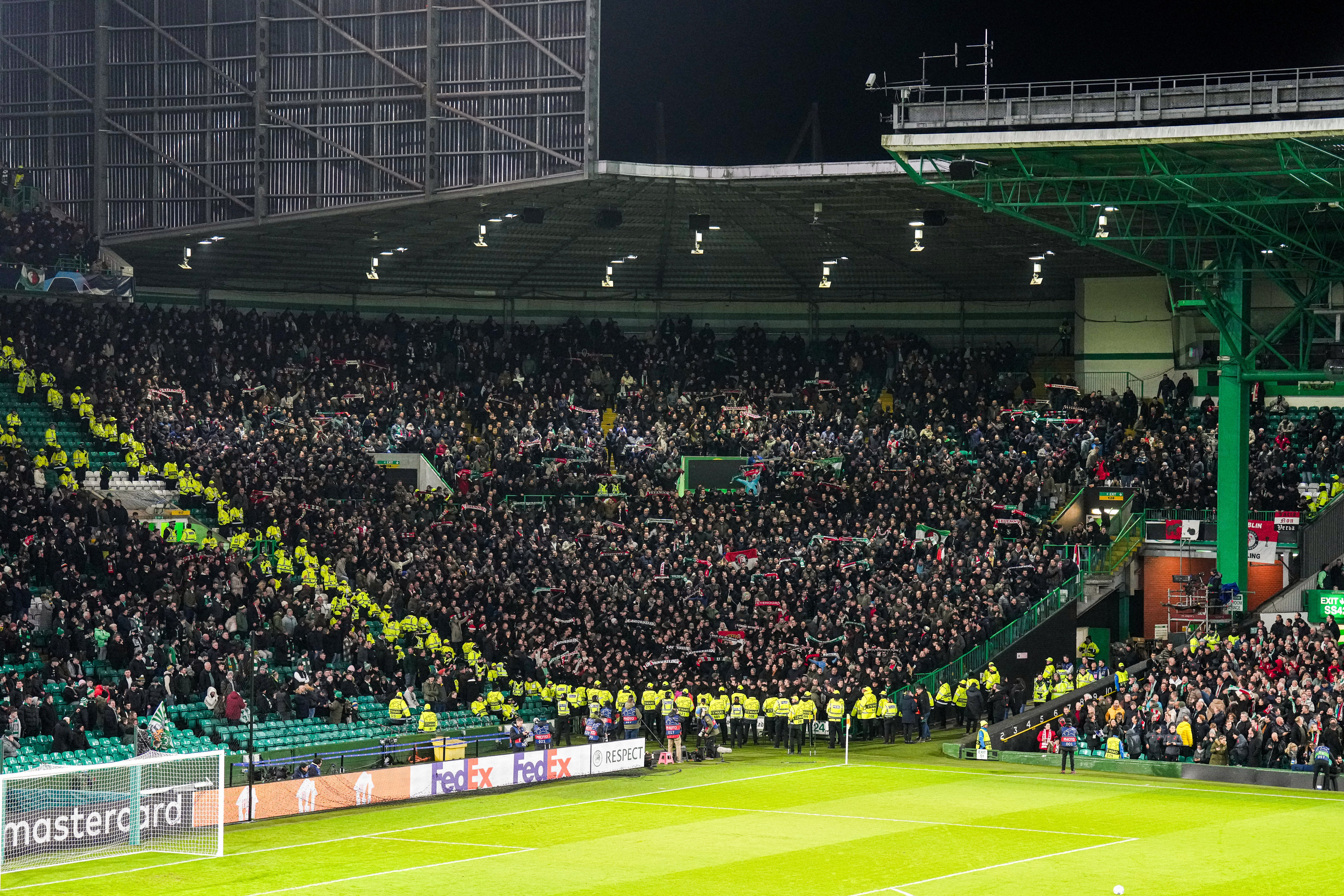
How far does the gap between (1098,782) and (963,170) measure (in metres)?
13.2

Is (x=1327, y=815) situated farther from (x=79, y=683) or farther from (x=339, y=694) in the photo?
(x=79, y=683)

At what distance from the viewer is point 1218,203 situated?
37.3 meters

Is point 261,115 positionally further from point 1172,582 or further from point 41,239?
point 1172,582

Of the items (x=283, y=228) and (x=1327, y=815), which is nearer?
(x=1327, y=815)

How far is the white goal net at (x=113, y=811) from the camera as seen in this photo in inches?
945

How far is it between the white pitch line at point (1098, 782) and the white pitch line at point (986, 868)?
20.8 feet

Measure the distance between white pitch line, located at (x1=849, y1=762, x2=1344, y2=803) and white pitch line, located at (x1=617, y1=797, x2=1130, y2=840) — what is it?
6031 mm

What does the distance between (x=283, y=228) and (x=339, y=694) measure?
675 inches

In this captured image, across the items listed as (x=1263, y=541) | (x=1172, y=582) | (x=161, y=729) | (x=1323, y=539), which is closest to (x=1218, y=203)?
(x=1323, y=539)

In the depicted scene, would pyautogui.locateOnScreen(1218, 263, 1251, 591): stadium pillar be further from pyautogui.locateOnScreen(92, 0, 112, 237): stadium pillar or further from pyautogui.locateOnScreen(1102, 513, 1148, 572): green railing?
pyautogui.locateOnScreen(92, 0, 112, 237): stadium pillar

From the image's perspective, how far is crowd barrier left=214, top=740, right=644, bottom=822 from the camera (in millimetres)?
28531

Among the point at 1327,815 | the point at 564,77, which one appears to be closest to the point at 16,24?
the point at 564,77

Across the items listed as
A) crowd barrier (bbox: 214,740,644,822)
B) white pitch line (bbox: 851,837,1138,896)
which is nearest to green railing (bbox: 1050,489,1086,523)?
crowd barrier (bbox: 214,740,644,822)

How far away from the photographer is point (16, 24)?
48.8m
